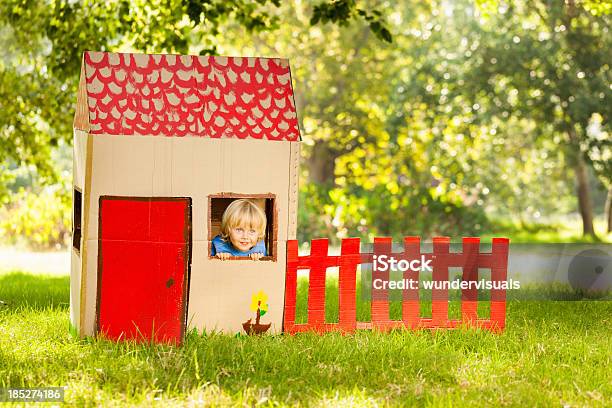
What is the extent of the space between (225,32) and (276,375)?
694 inches

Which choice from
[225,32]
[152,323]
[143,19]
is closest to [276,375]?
[152,323]

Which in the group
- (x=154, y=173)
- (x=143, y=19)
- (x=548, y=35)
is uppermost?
(x=548, y=35)

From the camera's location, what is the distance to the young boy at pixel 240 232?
6742 millimetres

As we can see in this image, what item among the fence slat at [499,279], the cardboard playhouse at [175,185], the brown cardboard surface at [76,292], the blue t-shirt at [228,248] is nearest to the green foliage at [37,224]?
the brown cardboard surface at [76,292]

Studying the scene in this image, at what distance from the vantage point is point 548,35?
21.8 meters

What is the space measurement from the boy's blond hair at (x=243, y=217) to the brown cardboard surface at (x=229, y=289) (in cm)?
24

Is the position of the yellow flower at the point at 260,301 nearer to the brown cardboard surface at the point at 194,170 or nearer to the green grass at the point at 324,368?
the green grass at the point at 324,368

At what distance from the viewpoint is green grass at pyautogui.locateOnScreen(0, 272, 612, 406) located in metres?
5.07

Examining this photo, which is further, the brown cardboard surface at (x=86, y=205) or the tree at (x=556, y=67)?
the tree at (x=556, y=67)

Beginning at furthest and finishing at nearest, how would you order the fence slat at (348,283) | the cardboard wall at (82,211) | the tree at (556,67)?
1. the tree at (556,67)
2. the fence slat at (348,283)
3. the cardboard wall at (82,211)

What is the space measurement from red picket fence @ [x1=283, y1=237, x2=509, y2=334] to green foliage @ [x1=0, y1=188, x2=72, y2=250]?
426 inches

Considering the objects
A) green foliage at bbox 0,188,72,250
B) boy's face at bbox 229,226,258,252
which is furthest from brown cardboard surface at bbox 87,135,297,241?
green foliage at bbox 0,188,72,250

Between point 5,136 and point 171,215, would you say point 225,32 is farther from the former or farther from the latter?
point 171,215

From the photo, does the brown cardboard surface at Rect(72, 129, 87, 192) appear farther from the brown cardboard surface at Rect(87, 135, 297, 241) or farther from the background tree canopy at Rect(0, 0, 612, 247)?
the background tree canopy at Rect(0, 0, 612, 247)
